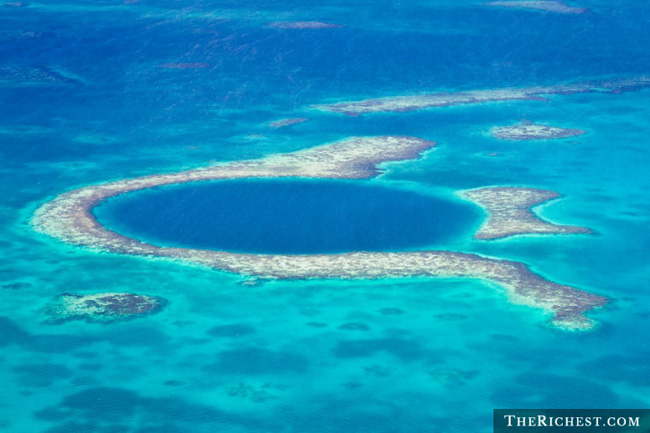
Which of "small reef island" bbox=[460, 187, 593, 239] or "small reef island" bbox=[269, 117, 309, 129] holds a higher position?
"small reef island" bbox=[269, 117, 309, 129]

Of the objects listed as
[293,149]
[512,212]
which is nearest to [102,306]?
[512,212]

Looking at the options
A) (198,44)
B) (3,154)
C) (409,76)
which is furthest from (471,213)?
(198,44)

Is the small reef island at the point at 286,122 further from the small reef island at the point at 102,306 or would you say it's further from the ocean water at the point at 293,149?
the small reef island at the point at 102,306

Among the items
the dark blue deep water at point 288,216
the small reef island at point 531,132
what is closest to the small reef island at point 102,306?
the dark blue deep water at point 288,216

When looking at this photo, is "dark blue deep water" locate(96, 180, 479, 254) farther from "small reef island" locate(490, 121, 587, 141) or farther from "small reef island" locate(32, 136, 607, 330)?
"small reef island" locate(490, 121, 587, 141)

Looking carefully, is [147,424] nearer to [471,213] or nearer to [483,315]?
[483,315]

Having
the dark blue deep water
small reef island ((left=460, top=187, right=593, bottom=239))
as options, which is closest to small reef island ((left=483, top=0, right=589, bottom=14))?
small reef island ((left=460, top=187, right=593, bottom=239))
